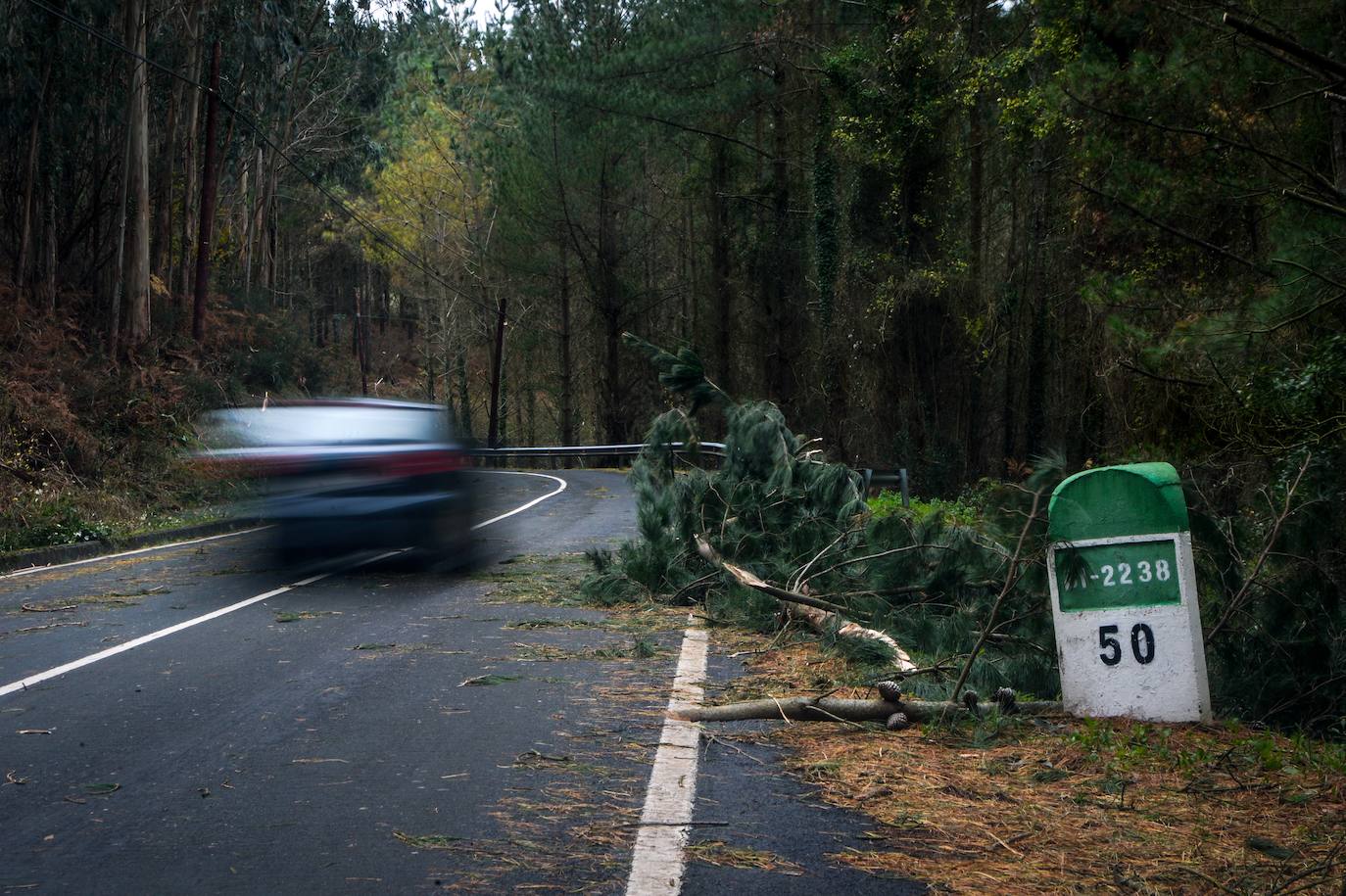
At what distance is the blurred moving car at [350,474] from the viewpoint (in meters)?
11.6

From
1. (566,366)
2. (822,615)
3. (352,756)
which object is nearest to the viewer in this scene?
(352,756)

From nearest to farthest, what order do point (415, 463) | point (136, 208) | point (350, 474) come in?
point (350, 474) < point (415, 463) < point (136, 208)

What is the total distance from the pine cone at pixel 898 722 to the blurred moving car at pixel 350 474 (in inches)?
269

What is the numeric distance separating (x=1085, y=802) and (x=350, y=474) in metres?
8.27

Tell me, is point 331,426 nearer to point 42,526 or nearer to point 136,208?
point 42,526

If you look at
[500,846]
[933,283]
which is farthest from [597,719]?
[933,283]

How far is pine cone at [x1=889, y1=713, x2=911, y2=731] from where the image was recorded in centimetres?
620

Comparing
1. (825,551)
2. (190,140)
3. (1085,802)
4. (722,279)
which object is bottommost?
(1085,802)

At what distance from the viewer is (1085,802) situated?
16.4 ft

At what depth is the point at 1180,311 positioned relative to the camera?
1099 centimetres

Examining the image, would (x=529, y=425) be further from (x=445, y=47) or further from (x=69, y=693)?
(x=69, y=693)

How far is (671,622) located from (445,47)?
180 ft

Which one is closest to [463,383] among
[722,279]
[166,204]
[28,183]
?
[722,279]

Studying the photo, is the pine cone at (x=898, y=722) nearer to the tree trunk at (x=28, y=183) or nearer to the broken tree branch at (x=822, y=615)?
the broken tree branch at (x=822, y=615)
